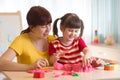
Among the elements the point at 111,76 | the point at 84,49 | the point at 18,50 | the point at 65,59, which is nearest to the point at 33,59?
the point at 18,50

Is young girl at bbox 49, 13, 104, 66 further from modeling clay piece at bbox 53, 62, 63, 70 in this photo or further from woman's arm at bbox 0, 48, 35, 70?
woman's arm at bbox 0, 48, 35, 70

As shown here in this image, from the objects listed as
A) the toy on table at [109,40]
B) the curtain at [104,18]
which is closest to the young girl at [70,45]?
the toy on table at [109,40]

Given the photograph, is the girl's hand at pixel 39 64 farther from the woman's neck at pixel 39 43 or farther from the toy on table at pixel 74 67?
the woman's neck at pixel 39 43

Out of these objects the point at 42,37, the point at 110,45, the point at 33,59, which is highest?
the point at 42,37

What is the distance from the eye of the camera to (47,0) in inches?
142

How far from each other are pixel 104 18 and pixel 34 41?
2.19 m

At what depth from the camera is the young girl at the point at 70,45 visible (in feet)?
5.65

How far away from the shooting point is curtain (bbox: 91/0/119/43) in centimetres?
382

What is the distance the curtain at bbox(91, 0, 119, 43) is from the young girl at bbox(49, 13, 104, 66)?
2108 mm

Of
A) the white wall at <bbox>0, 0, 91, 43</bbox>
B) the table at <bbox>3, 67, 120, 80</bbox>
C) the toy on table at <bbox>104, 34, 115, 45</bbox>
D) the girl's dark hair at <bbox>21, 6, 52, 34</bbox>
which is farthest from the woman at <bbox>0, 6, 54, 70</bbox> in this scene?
the toy on table at <bbox>104, 34, 115, 45</bbox>

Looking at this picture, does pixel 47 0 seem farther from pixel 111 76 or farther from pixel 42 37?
pixel 111 76

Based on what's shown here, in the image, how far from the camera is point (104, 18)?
3.88 meters

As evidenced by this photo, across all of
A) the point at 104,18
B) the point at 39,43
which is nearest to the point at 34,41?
the point at 39,43

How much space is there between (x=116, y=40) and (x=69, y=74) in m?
2.49
